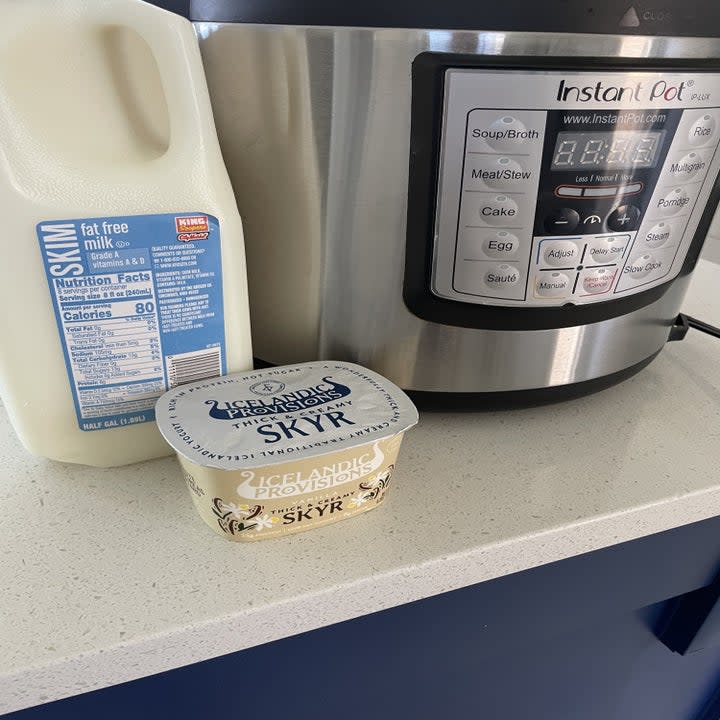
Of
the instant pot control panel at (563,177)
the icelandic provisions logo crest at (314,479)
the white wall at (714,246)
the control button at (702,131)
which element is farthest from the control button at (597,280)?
the white wall at (714,246)

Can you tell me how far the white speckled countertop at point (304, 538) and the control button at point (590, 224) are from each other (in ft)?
0.57

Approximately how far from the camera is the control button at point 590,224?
18.1 inches

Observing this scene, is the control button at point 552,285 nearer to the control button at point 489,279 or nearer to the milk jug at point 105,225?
the control button at point 489,279

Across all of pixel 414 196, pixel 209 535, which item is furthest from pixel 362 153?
pixel 209 535

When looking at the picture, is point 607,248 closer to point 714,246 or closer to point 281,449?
point 281,449

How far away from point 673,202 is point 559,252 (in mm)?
106

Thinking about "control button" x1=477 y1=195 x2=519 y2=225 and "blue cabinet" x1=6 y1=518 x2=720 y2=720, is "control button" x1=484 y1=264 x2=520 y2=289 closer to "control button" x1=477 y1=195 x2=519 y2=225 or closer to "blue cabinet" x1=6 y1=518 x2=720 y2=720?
"control button" x1=477 y1=195 x2=519 y2=225

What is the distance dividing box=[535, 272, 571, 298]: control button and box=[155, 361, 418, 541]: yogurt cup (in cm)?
13

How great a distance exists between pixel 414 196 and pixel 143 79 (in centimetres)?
19

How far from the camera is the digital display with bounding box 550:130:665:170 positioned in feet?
1.40

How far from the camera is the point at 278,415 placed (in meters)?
0.43

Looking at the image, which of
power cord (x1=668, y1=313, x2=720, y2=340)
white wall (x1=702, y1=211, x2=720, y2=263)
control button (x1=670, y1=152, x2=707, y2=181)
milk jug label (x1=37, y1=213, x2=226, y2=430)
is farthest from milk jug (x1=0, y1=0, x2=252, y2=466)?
white wall (x1=702, y1=211, x2=720, y2=263)

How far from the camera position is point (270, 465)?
38cm

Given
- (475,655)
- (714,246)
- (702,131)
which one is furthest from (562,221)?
(714,246)
